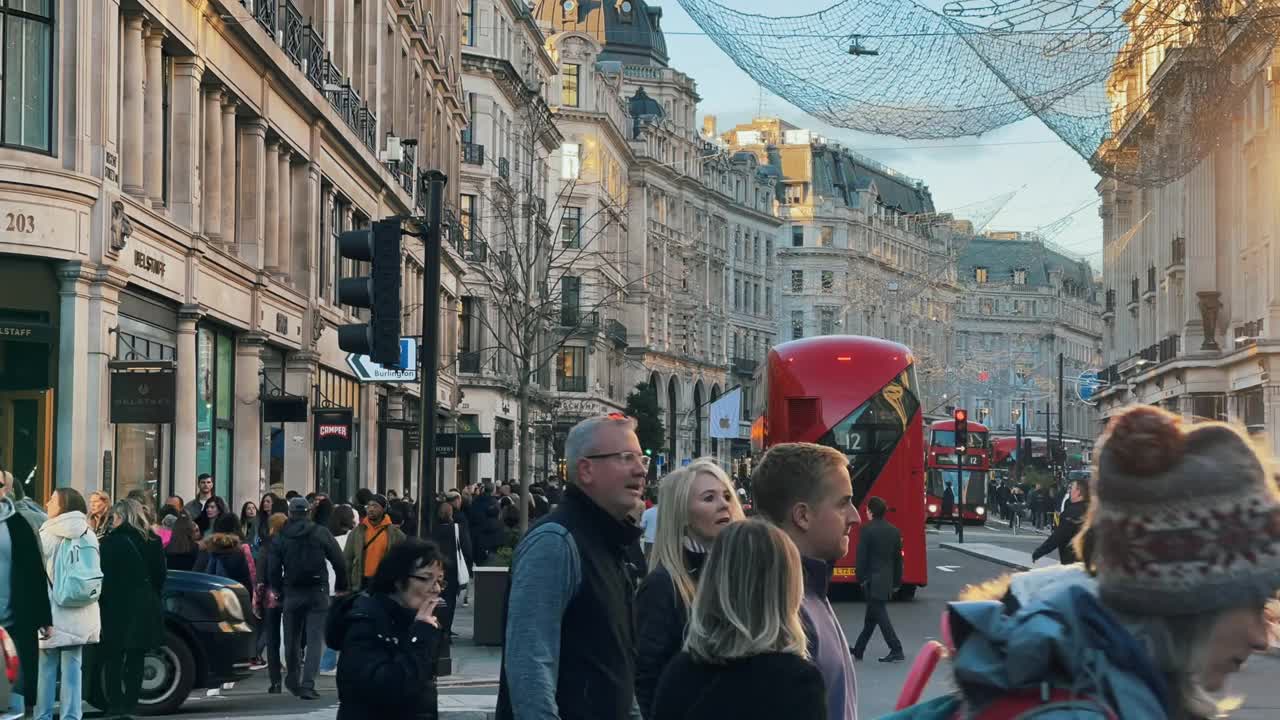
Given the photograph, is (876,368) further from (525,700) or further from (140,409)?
(525,700)

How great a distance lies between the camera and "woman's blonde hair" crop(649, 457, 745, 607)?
253 inches

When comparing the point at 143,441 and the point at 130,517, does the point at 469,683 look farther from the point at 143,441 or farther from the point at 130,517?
the point at 143,441

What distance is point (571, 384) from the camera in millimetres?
98750

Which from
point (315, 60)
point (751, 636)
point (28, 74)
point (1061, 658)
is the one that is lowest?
point (751, 636)

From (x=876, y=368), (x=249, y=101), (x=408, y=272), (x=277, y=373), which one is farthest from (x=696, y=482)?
(x=408, y=272)

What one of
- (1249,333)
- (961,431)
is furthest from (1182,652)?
(1249,333)

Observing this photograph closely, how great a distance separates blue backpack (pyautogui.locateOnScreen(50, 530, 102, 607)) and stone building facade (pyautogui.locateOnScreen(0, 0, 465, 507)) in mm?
8706

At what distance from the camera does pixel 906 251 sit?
166 meters

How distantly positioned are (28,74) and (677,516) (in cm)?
1673

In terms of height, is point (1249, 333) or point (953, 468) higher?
point (1249, 333)

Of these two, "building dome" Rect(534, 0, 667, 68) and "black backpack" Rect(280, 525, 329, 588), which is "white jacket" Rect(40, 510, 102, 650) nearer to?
"black backpack" Rect(280, 525, 329, 588)

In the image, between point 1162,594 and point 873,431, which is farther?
point 873,431

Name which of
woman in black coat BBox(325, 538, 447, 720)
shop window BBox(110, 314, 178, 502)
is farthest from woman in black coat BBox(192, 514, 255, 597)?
woman in black coat BBox(325, 538, 447, 720)

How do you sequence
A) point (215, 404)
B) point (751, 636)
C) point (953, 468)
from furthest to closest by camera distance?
1. point (953, 468)
2. point (215, 404)
3. point (751, 636)
